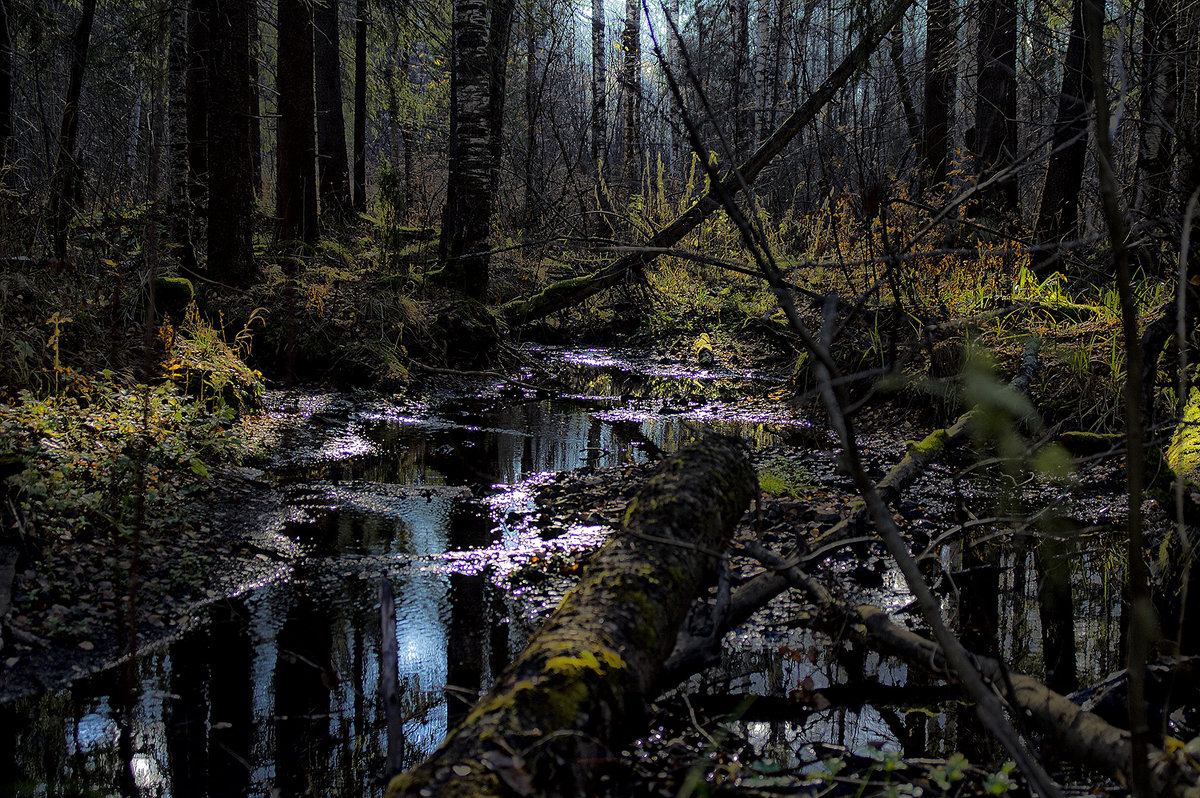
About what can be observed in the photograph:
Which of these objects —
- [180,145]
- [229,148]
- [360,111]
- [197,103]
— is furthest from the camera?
[360,111]

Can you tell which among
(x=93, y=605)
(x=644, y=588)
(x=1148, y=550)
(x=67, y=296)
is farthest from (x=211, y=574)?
(x=1148, y=550)

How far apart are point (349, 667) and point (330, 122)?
Answer: 12.4 m

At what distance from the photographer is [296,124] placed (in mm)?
9609

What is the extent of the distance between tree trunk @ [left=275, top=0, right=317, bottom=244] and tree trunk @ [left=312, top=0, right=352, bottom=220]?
6.56 ft

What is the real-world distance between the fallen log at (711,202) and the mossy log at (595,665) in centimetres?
104

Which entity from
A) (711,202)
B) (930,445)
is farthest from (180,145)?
(930,445)

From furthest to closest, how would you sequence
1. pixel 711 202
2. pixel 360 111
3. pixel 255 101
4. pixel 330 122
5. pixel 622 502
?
pixel 360 111, pixel 255 101, pixel 330 122, pixel 711 202, pixel 622 502

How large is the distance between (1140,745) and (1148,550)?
304cm

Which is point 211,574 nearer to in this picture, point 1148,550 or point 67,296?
point 67,296

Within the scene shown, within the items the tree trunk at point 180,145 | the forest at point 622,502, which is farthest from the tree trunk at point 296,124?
the forest at point 622,502

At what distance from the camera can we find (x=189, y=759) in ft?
6.73

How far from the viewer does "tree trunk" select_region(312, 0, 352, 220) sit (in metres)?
12.3

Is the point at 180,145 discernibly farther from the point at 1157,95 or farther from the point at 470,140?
the point at 1157,95

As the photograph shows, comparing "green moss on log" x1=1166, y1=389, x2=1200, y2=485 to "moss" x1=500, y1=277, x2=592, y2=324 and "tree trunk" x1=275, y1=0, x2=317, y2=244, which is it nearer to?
"moss" x1=500, y1=277, x2=592, y2=324
